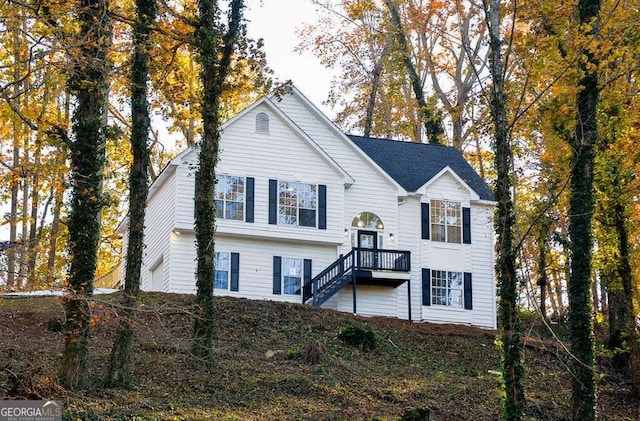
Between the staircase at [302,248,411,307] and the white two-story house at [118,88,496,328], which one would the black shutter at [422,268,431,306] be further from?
the staircase at [302,248,411,307]

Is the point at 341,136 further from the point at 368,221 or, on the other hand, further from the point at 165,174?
the point at 165,174

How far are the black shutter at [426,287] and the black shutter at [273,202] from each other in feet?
18.3

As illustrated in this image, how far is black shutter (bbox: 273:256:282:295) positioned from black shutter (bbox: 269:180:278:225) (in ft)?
3.88

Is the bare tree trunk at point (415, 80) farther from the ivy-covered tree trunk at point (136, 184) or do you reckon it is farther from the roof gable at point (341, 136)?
the ivy-covered tree trunk at point (136, 184)

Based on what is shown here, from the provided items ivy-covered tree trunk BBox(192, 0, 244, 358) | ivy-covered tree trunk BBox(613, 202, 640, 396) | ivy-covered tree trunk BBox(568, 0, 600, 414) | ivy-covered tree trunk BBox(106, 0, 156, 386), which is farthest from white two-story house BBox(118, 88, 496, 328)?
ivy-covered tree trunk BBox(106, 0, 156, 386)

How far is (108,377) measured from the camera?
1680 cm

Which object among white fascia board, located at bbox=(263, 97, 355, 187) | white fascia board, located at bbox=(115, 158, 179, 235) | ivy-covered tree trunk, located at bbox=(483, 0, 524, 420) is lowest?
ivy-covered tree trunk, located at bbox=(483, 0, 524, 420)

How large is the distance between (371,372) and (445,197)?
42.9 ft

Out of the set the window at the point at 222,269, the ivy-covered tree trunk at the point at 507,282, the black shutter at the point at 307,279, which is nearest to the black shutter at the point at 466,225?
the black shutter at the point at 307,279

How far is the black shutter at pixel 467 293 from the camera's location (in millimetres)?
32969

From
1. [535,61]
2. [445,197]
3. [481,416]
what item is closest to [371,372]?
[481,416]

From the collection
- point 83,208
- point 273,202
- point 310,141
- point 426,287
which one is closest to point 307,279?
point 273,202

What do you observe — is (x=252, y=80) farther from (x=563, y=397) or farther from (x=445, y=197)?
(x=445, y=197)

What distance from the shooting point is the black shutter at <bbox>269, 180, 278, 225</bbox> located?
30844 mm
